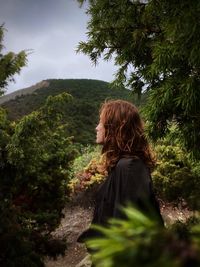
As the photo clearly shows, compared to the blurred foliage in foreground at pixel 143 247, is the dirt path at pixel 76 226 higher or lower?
lower

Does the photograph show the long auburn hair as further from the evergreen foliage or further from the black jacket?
the evergreen foliage

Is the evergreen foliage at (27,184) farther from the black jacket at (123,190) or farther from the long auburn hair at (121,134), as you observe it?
the black jacket at (123,190)

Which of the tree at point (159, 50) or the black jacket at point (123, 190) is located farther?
the tree at point (159, 50)

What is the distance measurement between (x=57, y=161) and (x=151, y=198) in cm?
860

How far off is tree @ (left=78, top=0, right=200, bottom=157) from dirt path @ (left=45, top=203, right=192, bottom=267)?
669 centimetres

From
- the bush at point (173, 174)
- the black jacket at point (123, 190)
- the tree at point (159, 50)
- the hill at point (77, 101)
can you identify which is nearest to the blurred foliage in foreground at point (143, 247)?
the black jacket at point (123, 190)

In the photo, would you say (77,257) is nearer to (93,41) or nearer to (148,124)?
(93,41)

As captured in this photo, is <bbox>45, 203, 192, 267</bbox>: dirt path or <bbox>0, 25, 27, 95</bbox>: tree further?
<bbox>45, 203, 192, 267</bbox>: dirt path

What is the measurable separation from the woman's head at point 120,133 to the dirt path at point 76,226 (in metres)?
9.88

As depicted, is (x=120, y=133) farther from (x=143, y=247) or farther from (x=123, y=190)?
(x=143, y=247)

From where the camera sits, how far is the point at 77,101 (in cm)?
3944

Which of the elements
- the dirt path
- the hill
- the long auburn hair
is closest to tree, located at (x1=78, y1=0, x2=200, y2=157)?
the long auburn hair

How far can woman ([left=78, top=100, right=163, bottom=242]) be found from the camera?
3.06 m

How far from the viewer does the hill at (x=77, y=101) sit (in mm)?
32500
